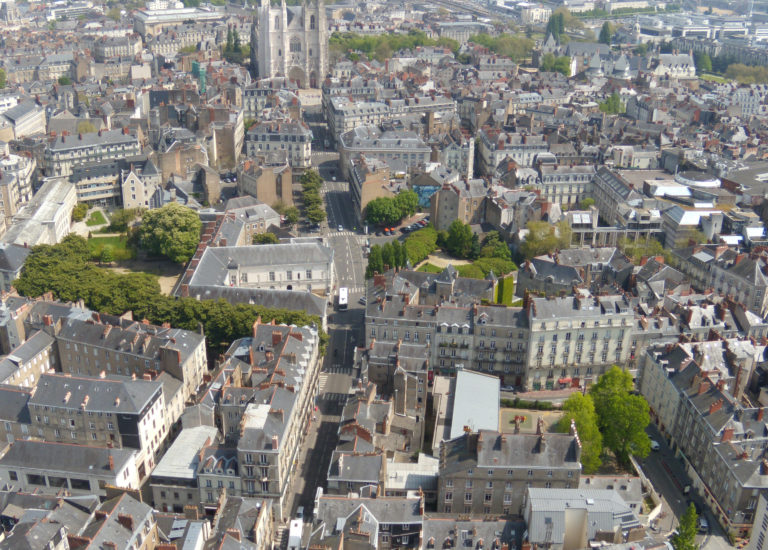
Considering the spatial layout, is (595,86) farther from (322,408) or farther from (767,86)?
(322,408)

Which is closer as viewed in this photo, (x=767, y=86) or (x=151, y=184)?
(x=151, y=184)


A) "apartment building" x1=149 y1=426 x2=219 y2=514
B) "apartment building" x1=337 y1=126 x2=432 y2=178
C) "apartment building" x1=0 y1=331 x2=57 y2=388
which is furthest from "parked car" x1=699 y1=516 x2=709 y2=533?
"apartment building" x1=337 y1=126 x2=432 y2=178

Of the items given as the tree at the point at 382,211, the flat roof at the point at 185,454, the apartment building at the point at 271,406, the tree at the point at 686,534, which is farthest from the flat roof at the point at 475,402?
the tree at the point at 382,211

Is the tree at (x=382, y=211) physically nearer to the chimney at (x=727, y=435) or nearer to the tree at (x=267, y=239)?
the tree at (x=267, y=239)

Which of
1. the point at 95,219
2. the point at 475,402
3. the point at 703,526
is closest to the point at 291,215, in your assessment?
the point at 95,219

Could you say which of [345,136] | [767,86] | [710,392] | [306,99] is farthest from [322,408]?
[767,86]

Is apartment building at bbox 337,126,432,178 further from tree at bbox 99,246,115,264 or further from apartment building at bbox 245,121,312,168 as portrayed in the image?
tree at bbox 99,246,115,264

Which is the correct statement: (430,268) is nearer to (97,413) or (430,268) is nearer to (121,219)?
(121,219)
